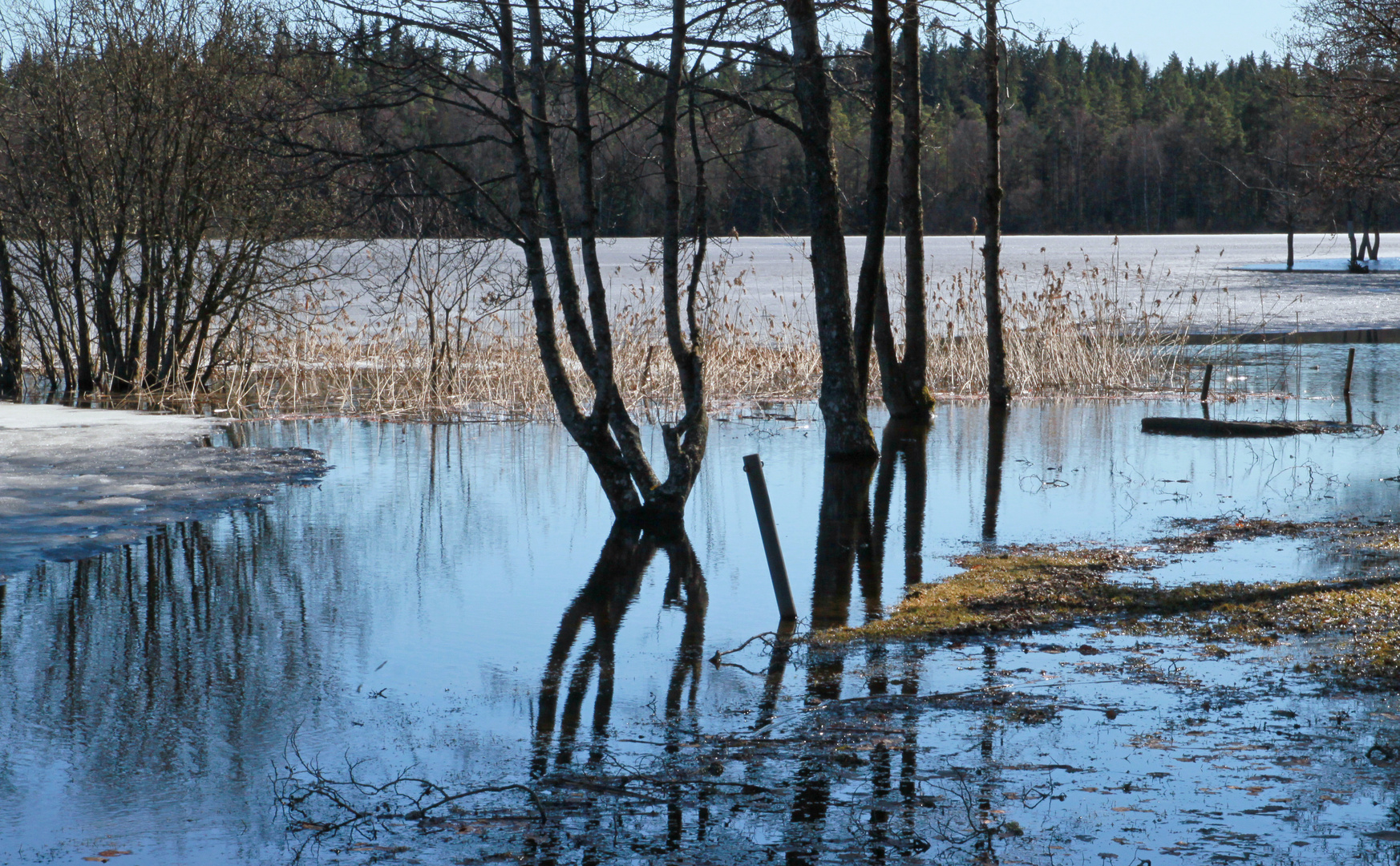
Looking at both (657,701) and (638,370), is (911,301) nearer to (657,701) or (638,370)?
(638,370)

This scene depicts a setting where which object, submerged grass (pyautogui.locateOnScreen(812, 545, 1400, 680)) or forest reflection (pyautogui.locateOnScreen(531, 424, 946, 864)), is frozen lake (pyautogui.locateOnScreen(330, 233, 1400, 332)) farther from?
submerged grass (pyautogui.locateOnScreen(812, 545, 1400, 680))

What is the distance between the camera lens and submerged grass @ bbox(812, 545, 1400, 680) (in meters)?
6.28

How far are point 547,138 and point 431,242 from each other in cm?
1370

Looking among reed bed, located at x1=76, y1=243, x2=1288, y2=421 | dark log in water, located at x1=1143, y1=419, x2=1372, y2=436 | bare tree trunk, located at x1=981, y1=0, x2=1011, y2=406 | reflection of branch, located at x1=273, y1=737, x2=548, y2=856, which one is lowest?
reflection of branch, located at x1=273, y1=737, x2=548, y2=856

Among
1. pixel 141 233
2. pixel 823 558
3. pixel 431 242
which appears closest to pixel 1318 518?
pixel 823 558

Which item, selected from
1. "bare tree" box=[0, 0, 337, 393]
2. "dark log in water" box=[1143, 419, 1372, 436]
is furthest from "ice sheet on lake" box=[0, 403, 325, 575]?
"dark log in water" box=[1143, 419, 1372, 436]

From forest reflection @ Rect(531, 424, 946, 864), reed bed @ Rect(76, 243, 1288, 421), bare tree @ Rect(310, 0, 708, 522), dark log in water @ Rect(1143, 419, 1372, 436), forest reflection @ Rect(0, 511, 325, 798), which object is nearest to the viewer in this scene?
forest reflection @ Rect(531, 424, 946, 864)

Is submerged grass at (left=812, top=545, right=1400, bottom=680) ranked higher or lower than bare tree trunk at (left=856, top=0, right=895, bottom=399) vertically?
lower

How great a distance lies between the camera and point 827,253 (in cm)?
1208

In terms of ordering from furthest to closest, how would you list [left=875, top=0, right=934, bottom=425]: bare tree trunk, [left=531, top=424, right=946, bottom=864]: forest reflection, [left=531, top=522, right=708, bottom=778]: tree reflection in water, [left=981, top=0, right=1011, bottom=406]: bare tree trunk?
[left=981, top=0, right=1011, bottom=406]: bare tree trunk
[left=875, top=0, right=934, bottom=425]: bare tree trunk
[left=531, top=522, right=708, bottom=778]: tree reflection in water
[left=531, top=424, right=946, bottom=864]: forest reflection

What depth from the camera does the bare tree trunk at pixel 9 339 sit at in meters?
17.9

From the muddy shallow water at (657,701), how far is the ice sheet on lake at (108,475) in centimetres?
47

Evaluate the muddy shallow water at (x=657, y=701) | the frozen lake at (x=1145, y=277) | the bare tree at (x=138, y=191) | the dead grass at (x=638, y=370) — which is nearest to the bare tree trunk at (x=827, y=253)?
the frozen lake at (x=1145, y=277)

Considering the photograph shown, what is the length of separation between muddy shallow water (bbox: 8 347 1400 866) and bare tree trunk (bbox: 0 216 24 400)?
31.0 ft
